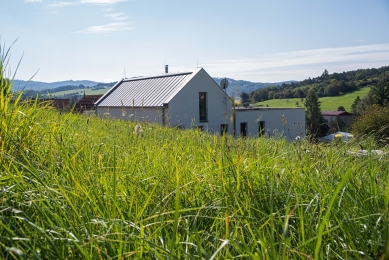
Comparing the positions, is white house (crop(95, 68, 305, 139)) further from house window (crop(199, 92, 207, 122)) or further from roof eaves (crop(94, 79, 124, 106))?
roof eaves (crop(94, 79, 124, 106))

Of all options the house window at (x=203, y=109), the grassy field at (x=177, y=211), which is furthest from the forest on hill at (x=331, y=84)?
the grassy field at (x=177, y=211)

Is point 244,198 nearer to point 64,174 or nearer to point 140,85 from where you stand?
point 64,174

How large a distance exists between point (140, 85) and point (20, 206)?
2995cm

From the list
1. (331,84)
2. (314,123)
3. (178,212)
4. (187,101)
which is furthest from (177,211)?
(331,84)

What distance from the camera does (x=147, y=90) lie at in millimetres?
29047

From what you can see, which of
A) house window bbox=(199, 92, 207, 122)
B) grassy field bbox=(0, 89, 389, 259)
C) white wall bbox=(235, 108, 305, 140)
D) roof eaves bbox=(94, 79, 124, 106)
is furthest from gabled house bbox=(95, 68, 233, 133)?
grassy field bbox=(0, 89, 389, 259)

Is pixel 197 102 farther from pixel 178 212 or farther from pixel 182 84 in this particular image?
pixel 178 212

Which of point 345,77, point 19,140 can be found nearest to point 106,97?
point 19,140

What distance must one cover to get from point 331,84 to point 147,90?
48.1 m

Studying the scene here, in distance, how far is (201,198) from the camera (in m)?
2.01

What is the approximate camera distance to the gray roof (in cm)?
2690

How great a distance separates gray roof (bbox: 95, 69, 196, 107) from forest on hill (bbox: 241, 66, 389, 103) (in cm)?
2701

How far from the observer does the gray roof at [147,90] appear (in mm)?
26895

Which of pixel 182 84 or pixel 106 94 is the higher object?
pixel 182 84
